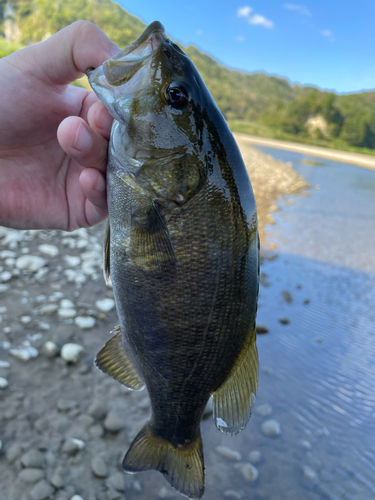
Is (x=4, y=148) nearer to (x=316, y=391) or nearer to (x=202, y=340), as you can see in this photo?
(x=202, y=340)

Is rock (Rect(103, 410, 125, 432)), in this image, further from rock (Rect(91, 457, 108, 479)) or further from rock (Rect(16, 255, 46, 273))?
rock (Rect(16, 255, 46, 273))

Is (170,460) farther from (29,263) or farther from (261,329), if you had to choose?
(29,263)

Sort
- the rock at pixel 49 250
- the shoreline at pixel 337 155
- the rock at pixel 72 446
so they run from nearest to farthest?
the rock at pixel 72 446 → the rock at pixel 49 250 → the shoreline at pixel 337 155

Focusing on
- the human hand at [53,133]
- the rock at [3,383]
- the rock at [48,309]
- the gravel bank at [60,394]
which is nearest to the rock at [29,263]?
the gravel bank at [60,394]

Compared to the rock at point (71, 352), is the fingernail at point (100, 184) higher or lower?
higher

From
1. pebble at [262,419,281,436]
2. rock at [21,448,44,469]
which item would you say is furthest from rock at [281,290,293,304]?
rock at [21,448,44,469]

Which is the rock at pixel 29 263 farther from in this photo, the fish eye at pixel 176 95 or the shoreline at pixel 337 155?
the shoreline at pixel 337 155

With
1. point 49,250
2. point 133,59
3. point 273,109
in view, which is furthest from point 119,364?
point 273,109

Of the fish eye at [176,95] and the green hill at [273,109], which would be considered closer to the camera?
the fish eye at [176,95]

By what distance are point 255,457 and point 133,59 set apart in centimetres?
279

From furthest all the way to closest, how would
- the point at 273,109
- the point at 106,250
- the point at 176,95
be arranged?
the point at 273,109
the point at 106,250
the point at 176,95

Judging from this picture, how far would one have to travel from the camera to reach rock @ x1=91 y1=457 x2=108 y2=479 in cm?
219

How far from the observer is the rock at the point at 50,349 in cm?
294

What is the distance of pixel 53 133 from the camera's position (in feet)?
7.13
